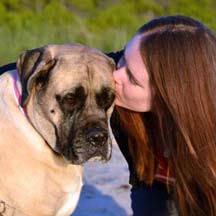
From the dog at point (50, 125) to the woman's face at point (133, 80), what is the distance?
47mm

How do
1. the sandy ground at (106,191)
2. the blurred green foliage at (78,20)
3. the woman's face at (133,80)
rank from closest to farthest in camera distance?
the woman's face at (133,80), the sandy ground at (106,191), the blurred green foliage at (78,20)

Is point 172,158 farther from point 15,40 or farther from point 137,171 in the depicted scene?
point 15,40

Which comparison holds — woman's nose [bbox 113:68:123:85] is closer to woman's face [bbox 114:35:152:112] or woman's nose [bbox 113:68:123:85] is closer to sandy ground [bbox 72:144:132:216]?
woman's face [bbox 114:35:152:112]

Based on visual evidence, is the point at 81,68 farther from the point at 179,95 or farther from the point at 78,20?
the point at 78,20

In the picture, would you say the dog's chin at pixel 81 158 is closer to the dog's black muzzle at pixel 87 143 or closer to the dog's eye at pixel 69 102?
the dog's black muzzle at pixel 87 143

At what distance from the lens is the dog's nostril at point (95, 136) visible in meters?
2.90

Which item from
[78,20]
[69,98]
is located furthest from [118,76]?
[78,20]

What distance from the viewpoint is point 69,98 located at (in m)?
2.90

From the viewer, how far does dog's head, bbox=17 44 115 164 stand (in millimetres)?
2871

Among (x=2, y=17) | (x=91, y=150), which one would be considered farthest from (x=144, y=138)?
(x=2, y=17)

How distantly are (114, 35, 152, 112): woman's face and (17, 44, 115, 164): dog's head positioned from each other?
0.04 meters

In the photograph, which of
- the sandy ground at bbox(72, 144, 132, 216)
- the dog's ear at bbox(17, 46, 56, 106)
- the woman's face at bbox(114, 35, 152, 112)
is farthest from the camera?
the sandy ground at bbox(72, 144, 132, 216)

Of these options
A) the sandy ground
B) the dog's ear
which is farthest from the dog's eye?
the sandy ground

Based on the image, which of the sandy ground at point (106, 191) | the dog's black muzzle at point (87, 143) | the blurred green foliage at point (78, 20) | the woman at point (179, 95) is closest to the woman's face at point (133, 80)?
the woman at point (179, 95)
